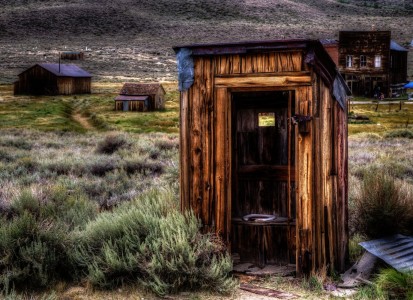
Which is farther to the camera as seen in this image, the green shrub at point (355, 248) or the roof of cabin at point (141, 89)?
the roof of cabin at point (141, 89)

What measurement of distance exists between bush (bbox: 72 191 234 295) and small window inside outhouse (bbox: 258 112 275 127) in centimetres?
209

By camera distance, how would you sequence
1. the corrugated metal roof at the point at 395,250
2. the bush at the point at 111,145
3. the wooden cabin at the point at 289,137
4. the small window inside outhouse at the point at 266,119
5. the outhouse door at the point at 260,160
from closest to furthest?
the corrugated metal roof at the point at 395,250 < the wooden cabin at the point at 289,137 < the outhouse door at the point at 260,160 < the small window inside outhouse at the point at 266,119 < the bush at the point at 111,145

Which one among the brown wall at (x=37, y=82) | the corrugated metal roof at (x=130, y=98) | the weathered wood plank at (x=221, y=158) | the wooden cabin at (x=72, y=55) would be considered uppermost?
the wooden cabin at (x=72, y=55)

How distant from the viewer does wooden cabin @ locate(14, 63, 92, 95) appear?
182 ft

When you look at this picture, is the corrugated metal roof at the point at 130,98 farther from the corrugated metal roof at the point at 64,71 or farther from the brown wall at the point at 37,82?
the brown wall at the point at 37,82

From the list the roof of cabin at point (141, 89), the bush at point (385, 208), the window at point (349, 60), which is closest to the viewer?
the bush at point (385, 208)

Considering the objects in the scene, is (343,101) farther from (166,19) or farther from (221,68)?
(166,19)

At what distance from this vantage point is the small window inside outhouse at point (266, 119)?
7496 mm

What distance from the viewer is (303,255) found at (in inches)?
226

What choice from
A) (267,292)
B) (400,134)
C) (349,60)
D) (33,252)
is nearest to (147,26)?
(349,60)

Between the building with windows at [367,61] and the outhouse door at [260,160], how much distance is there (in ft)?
145

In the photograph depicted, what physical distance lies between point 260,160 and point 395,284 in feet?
9.47

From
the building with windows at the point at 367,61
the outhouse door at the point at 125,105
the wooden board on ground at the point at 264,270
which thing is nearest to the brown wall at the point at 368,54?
the building with windows at the point at 367,61

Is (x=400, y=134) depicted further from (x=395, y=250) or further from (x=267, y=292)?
(x=267, y=292)
